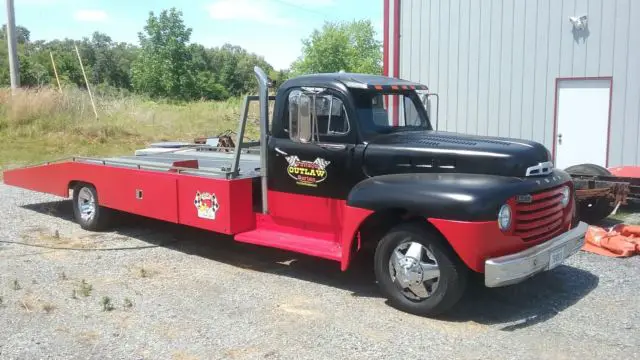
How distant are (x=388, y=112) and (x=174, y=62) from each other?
147 feet

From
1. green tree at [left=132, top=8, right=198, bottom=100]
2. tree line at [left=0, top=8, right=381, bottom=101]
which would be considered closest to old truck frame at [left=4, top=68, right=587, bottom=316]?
tree line at [left=0, top=8, right=381, bottom=101]

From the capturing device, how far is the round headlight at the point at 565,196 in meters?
5.57

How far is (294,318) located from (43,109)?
58.6 feet

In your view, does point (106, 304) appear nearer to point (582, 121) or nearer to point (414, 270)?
point (414, 270)

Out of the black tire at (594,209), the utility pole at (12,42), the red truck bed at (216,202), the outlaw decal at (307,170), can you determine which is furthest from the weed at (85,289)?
the utility pole at (12,42)

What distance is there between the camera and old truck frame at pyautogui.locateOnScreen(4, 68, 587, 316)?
4.83m

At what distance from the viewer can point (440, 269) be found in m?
4.94

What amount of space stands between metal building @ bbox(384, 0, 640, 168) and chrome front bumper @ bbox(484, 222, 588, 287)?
22.7 feet

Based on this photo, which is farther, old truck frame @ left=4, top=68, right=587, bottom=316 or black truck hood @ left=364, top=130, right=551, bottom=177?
black truck hood @ left=364, top=130, right=551, bottom=177

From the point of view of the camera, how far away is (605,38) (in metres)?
11.2

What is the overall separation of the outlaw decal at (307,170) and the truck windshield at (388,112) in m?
0.51

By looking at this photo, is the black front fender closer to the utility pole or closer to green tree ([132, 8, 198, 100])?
the utility pole

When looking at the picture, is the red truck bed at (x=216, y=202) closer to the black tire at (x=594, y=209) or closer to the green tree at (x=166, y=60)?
the black tire at (x=594, y=209)

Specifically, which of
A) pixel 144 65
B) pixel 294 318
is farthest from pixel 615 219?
pixel 144 65
